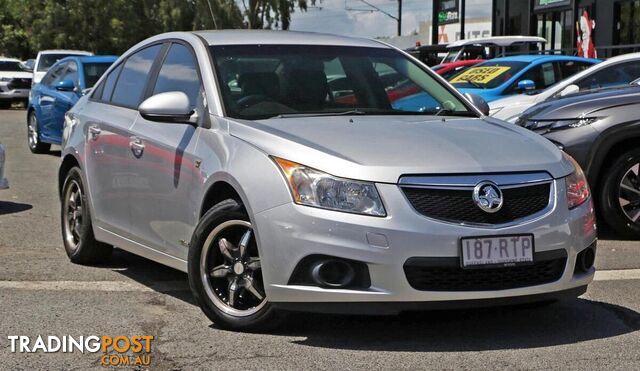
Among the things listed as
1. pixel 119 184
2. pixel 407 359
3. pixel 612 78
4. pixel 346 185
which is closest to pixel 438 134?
pixel 346 185

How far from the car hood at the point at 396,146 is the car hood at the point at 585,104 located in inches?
104

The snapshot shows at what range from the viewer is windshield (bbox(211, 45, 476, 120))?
18.9 ft

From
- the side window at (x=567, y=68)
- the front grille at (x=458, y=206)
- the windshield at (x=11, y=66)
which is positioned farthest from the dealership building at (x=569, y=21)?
the front grille at (x=458, y=206)

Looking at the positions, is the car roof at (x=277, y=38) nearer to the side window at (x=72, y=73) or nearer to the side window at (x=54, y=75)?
the side window at (x=72, y=73)

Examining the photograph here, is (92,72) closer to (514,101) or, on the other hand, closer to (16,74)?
(514,101)

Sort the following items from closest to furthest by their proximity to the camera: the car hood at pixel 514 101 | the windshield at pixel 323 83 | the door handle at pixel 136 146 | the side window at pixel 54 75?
the windshield at pixel 323 83, the door handle at pixel 136 146, the car hood at pixel 514 101, the side window at pixel 54 75

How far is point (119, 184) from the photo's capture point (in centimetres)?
634

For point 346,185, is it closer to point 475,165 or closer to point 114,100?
point 475,165

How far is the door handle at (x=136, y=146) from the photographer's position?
607 centimetres

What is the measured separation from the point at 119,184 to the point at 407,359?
2419 millimetres

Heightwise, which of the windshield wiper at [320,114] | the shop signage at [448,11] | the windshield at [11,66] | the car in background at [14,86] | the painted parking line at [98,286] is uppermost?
the shop signage at [448,11]

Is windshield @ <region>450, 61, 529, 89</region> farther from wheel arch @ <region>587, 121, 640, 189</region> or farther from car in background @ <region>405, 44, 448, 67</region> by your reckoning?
car in background @ <region>405, 44, 448, 67</region>

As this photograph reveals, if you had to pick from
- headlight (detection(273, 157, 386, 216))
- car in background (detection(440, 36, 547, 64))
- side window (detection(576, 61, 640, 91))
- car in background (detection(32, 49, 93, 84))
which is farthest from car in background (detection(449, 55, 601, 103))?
car in background (detection(32, 49, 93, 84))

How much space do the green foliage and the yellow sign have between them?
37.2m
